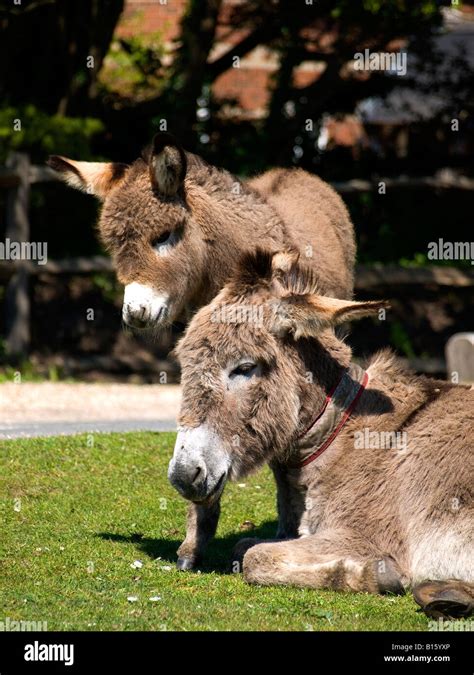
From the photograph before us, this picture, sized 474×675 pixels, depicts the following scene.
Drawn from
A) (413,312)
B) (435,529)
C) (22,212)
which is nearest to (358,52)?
(413,312)

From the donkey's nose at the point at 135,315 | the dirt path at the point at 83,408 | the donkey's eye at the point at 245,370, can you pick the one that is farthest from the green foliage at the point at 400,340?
the donkey's eye at the point at 245,370

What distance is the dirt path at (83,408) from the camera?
32.3 ft

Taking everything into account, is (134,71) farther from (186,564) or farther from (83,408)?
(186,564)

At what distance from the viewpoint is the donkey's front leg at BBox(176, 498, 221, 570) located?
6.29m

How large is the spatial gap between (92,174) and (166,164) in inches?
29.4

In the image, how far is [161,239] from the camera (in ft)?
23.5

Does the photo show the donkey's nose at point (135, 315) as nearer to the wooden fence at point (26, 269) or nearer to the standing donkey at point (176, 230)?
the standing donkey at point (176, 230)

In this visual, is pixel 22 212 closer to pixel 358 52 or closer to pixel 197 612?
pixel 358 52

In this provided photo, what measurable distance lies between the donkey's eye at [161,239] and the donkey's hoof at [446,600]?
2790mm

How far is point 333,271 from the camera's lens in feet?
25.4

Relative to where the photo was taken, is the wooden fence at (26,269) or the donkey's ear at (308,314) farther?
the wooden fence at (26,269)

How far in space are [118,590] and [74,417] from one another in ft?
17.2

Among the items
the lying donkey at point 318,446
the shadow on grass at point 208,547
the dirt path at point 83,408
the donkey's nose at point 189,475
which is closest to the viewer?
the donkey's nose at point 189,475

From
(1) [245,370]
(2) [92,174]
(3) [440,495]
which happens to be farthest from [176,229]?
(3) [440,495]
